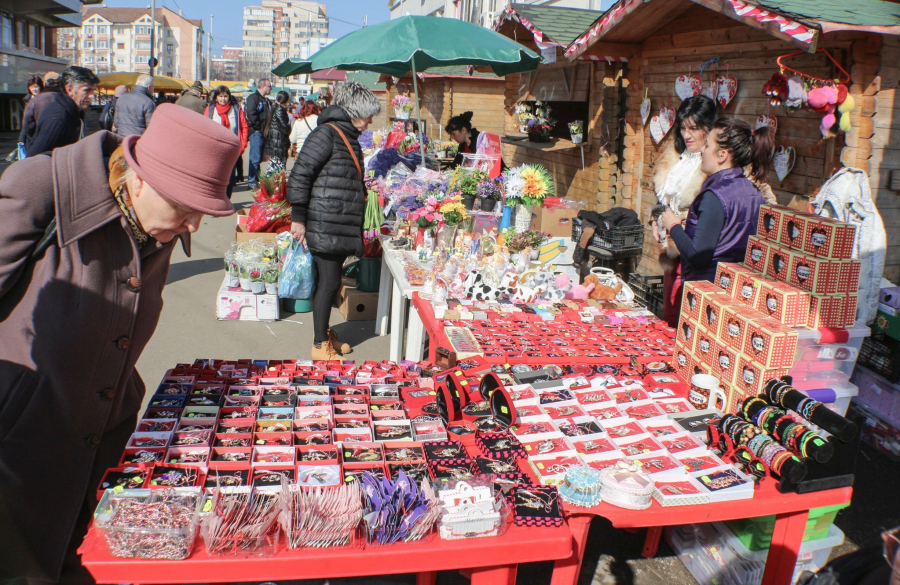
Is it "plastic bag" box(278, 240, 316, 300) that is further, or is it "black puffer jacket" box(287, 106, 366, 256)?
"plastic bag" box(278, 240, 316, 300)

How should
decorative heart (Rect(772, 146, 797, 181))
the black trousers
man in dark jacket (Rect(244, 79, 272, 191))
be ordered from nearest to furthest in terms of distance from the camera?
the black trousers, decorative heart (Rect(772, 146, 797, 181)), man in dark jacket (Rect(244, 79, 272, 191))

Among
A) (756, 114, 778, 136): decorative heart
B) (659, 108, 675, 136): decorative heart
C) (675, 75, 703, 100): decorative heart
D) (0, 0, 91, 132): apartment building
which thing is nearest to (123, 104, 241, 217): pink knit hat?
(756, 114, 778, 136): decorative heart

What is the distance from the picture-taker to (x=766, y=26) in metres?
4.61

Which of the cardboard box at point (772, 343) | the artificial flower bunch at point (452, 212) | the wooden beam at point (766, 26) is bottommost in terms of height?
the cardboard box at point (772, 343)

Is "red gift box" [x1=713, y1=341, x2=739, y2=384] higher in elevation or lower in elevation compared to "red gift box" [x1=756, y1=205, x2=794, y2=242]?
lower

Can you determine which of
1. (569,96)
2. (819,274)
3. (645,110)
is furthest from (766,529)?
(569,96)

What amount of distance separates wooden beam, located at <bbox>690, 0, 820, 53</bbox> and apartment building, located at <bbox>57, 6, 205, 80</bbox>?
102 metres

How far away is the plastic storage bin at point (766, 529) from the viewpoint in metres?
2.65

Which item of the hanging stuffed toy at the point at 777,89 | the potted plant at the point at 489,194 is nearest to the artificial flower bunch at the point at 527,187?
the potted plant at the point at 489,194

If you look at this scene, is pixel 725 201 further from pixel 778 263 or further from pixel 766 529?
pixel 766 529

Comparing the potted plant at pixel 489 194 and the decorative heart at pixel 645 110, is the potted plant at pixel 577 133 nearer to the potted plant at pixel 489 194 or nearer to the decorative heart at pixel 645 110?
the decorative heart at pixel 645 110

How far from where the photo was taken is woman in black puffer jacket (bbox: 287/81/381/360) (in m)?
4.82

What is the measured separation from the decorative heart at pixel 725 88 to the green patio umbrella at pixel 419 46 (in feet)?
6.51

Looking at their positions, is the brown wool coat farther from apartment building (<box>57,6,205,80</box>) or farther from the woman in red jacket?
apartment building (<box>57,6,205,80</box>)
